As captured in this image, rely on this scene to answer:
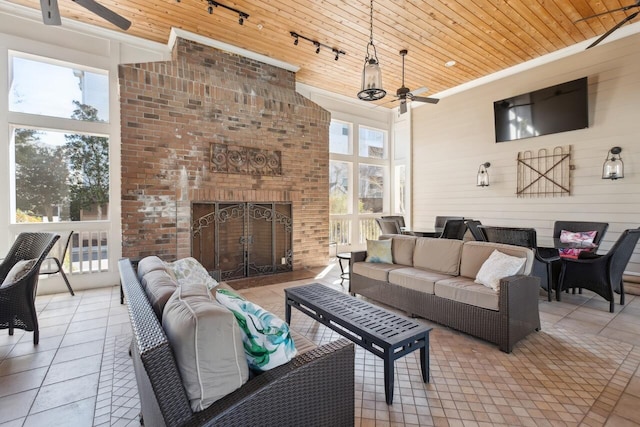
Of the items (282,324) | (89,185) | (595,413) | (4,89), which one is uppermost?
(4,89)

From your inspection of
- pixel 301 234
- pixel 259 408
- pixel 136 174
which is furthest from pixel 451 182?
pixel 259 408

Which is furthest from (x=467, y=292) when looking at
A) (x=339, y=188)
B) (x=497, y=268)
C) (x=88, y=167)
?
(x=88, y=167)

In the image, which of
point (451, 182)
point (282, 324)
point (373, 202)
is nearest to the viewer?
point (282, 324)

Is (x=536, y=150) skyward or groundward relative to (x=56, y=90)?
groundward

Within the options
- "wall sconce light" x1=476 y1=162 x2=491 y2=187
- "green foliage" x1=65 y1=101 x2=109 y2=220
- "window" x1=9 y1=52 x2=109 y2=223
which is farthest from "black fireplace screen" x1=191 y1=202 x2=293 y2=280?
"wall sconce light" x1=476 y1=162 x2=491 y2=187

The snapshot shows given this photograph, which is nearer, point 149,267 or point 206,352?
point 206,352

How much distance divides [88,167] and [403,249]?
4.61 meters

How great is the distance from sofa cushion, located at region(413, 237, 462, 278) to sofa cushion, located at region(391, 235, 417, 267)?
0.23ft

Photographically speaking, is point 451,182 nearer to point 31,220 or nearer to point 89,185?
point 89,185

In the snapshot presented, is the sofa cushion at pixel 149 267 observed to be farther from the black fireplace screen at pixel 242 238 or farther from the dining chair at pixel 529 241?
the dining chair at pixel 529 241

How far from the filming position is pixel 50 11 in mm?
2357

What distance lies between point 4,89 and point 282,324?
16.3 feet

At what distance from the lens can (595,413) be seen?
180 cm

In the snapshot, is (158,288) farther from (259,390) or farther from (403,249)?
(403,249)
